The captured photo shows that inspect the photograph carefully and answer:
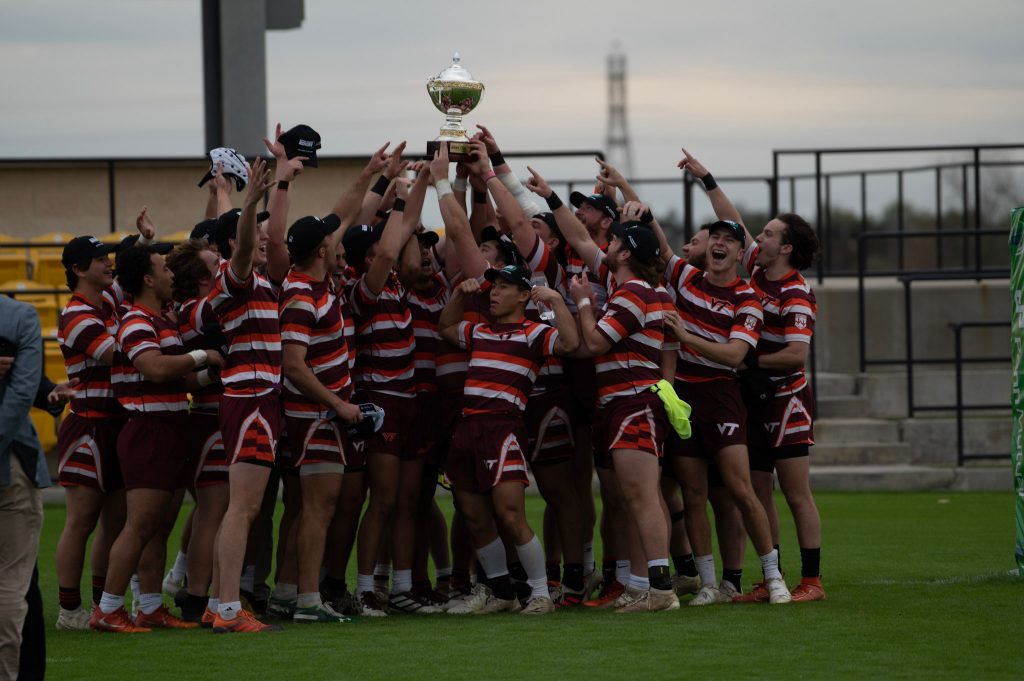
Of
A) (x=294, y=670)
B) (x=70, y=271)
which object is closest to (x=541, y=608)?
(x=294, y=670)

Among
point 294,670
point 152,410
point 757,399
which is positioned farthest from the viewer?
point 757,399

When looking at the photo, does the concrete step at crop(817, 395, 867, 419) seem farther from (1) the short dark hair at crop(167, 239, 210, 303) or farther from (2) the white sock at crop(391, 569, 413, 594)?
(1) the short dark hair at crop(167, 239, 210, 303)

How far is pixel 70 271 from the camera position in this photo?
7375mm

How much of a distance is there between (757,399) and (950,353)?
8.54 m

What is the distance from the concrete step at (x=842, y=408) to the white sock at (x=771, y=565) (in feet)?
24.4

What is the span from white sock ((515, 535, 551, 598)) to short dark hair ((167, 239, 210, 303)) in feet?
6.98

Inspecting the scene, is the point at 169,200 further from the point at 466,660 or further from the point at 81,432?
the point at 466,660

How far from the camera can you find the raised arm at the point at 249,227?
659cm

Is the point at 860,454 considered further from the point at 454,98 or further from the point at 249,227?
the point at 249,227

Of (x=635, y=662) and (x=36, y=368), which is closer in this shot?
(x=36, y=368)

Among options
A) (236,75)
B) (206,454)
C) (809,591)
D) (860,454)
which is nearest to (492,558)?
(206,454)

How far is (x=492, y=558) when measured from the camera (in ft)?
24.5

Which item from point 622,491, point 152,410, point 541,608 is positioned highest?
point 152,410

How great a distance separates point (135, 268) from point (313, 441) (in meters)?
1.22
